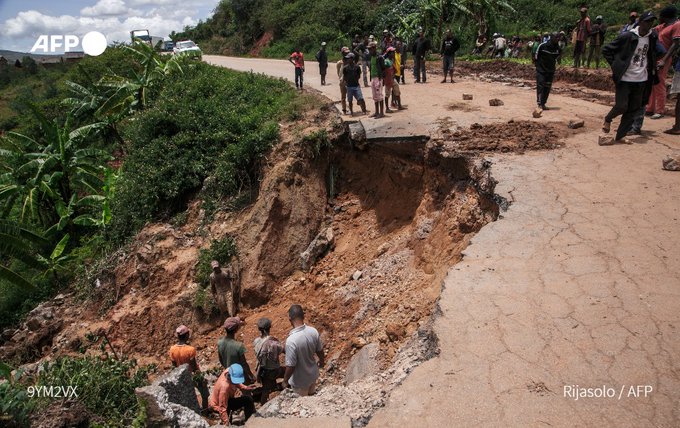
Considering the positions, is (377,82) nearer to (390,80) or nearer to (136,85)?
(390,80)

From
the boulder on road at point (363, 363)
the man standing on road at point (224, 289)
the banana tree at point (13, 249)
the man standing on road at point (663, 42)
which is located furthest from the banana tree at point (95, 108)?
the man standing on road at point (663, 42)

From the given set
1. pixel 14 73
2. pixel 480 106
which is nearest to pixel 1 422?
pixel 480 106

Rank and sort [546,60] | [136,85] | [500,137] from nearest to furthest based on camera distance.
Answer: [500,137] < [546,60] < [136,85]

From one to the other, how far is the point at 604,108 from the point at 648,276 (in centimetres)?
667

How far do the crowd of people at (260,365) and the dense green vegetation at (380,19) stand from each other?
19.1m

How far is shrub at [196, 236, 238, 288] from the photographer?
858 centimetres

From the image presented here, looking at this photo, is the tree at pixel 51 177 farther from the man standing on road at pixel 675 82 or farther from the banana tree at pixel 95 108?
the man standing on road at pixel 675 82

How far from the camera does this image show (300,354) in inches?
179

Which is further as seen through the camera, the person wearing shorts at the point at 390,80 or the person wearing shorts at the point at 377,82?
the person wearing shorts at the point at 390,80

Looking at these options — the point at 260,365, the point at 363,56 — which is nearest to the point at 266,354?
the point at 260,365

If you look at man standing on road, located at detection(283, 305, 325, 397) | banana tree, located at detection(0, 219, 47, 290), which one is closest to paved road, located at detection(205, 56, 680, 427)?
man standing on road, located at detection(283, 305, 325, 397)

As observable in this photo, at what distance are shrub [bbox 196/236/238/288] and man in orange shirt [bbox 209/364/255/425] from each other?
3726 mm

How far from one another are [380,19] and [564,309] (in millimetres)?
24478

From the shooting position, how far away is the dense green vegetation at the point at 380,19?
68.7 feet
